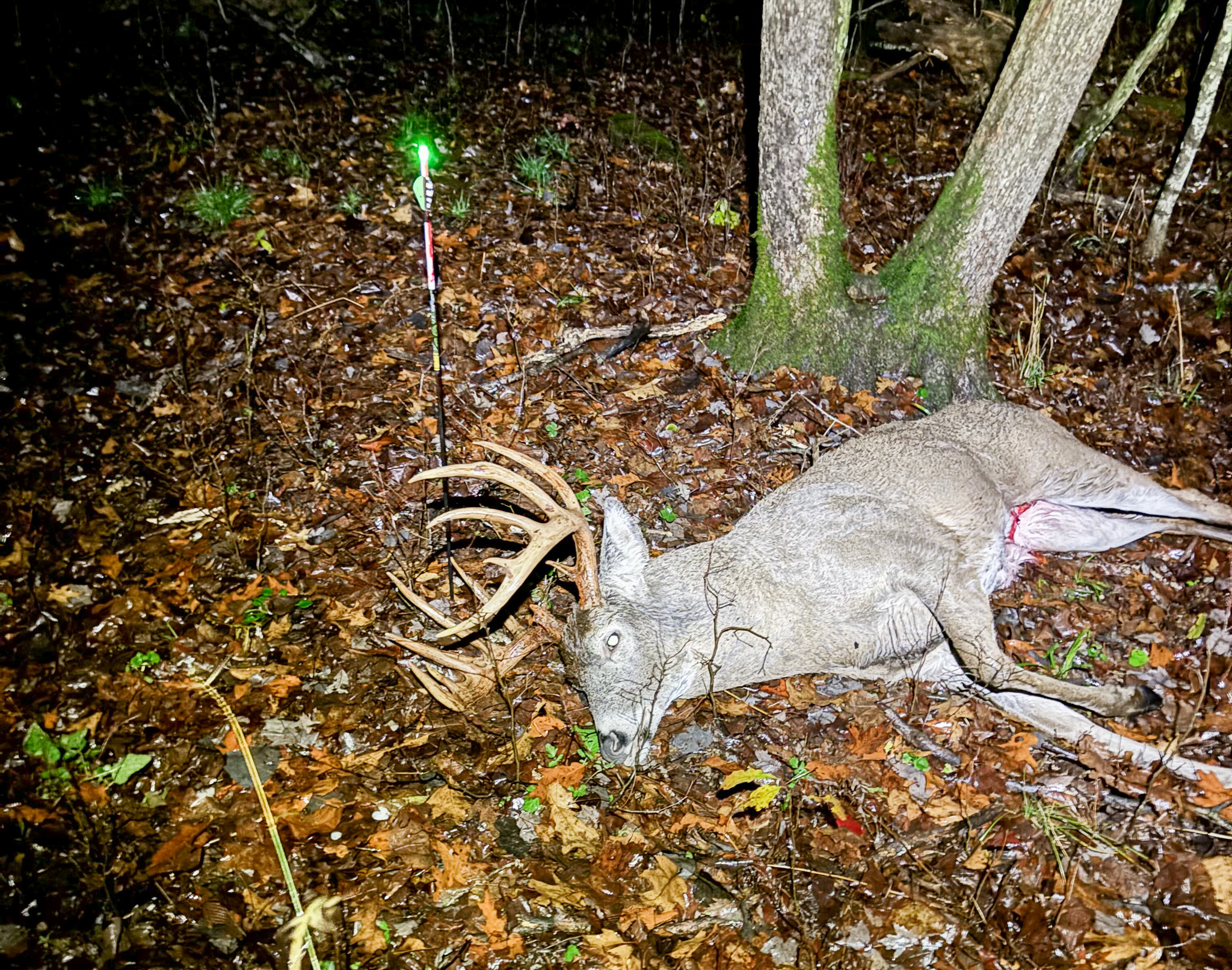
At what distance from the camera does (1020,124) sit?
5.95 metres

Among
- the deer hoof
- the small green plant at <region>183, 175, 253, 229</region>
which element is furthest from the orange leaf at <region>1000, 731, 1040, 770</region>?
the small green plant at <region>183, 175, 253, 229</region>

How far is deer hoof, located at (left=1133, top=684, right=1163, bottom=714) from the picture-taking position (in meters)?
4.63

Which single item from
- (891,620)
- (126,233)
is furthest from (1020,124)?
(126,233)

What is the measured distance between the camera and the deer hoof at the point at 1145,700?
4629 mm

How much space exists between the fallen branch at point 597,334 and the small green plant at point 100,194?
4.56m

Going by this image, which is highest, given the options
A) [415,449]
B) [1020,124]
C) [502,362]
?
[1020,124]

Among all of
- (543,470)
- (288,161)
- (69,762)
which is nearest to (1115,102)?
(543,470)

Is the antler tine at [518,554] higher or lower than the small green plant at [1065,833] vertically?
higher

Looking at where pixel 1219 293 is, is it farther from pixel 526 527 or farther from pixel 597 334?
pixel 526 527

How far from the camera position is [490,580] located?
5465 millimetres

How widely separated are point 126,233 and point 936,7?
956cm

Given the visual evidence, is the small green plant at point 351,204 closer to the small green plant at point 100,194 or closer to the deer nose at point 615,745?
the small green plant at point 100,194

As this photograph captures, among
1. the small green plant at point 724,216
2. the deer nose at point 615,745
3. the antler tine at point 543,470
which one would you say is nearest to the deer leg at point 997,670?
the deer nose at point 615,745

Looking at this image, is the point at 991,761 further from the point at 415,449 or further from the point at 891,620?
the point at 415,449
